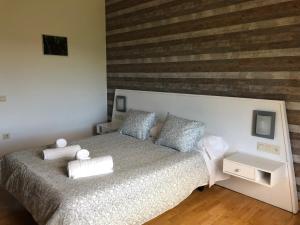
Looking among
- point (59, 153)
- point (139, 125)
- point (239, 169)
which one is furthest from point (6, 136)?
point (239, 169)

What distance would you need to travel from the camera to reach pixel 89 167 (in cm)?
217

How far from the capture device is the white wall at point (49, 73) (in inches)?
147

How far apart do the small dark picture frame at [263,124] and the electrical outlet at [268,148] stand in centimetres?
10

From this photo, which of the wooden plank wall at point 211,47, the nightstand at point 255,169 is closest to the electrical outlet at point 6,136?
the wooden plank wall at point 211,47

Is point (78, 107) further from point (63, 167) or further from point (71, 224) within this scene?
point (71, 224)

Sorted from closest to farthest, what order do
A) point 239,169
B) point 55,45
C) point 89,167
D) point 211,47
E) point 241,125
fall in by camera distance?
point 89,167 < point 239,169 < point 241,125 < point 211,47 < point 55,45

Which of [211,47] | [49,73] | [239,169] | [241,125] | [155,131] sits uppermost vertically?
[211,47]

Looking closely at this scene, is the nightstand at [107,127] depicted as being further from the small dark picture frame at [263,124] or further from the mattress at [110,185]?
the small dark picture frame at [263,124]

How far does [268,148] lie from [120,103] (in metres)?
2.57

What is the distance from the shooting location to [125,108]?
173 inches

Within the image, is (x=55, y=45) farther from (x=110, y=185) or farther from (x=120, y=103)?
(x=110, y=185)

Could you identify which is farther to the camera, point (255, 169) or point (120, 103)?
point (120, 103)

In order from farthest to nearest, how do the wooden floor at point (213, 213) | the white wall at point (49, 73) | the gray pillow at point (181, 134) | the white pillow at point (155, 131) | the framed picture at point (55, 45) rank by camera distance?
the framed picture at point (55, 45) → the white wall at point (49, 73) → the white pillow at point (155, 131) → the gray pillow at point (181, 134) → the wooden floor at point (213, 213)

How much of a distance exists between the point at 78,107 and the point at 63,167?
2.35m
